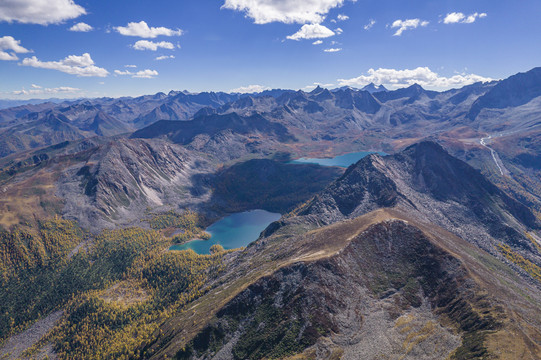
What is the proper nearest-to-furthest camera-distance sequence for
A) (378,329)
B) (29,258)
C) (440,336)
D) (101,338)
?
(440,336), (378,329), (101,338), (29,258)

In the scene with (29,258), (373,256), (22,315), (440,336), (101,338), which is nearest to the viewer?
(440,336)

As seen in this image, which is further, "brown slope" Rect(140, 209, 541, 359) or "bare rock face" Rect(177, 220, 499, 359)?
"bare rock face" Rect(177, 220, 499, 359)

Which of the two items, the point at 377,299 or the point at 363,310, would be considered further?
the point at 377,299

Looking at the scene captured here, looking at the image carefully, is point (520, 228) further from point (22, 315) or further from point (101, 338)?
point (22, 315)

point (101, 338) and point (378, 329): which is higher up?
point (378, 329)

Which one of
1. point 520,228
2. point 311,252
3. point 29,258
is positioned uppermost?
point 311,252

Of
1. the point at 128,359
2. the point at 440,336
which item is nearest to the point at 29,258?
the point at 128,359

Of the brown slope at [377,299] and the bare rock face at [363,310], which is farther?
the bare rock face at [363,310]

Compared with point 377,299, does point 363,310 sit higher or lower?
lower

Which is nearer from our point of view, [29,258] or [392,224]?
[392,224]

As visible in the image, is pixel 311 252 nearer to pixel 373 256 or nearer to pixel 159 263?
pixel 373 256
